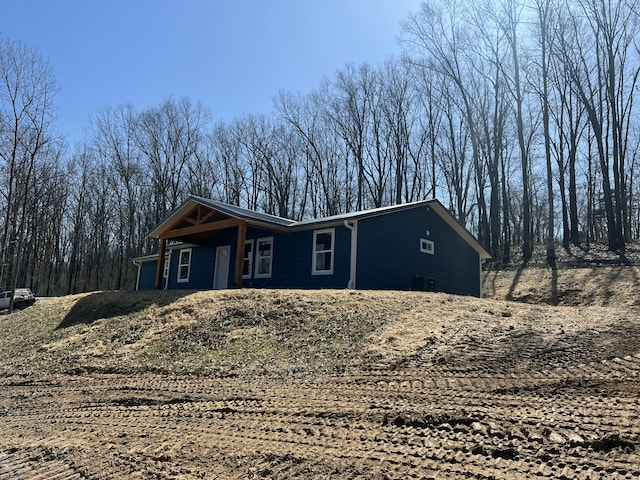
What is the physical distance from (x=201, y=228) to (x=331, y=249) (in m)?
4.72

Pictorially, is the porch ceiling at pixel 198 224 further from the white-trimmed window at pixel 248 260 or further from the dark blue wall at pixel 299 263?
the dark blue wall at pixel 299 263

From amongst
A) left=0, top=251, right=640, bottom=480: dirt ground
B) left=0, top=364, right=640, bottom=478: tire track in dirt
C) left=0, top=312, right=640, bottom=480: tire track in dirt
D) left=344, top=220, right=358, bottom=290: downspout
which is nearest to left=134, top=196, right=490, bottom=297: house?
left=344, top=220, right=358, bottom=290: downspout

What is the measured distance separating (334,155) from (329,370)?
3067cm

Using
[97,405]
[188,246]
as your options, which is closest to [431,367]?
[97,405]

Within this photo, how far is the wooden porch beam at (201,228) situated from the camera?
48.9ft

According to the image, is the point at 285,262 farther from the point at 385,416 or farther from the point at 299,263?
the point at 385,416

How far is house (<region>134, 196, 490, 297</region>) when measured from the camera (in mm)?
14305

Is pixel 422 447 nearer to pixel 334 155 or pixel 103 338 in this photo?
pixel 103 338

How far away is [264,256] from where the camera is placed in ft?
54.5

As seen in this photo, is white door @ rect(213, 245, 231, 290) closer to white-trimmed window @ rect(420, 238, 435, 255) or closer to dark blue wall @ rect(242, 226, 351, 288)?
dark blue wall @ rect(242, 226, 351, 288)

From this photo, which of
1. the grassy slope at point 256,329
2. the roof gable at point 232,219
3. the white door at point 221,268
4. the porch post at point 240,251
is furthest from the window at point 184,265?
the porch post at point 240,251

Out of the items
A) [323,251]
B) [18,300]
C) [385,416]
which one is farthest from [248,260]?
[18,300]

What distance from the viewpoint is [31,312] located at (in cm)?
1482

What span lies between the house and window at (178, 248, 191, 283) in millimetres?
108
